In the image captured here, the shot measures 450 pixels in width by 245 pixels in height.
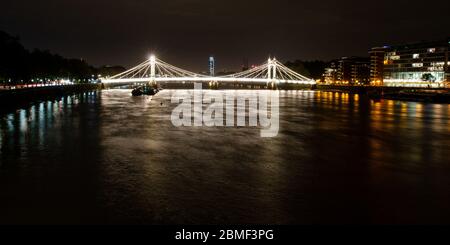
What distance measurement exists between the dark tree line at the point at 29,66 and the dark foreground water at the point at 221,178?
123ft

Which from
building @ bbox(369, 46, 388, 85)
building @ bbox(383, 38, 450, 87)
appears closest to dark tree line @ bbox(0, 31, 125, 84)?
building @ bbox(383, 38, 450, 87)

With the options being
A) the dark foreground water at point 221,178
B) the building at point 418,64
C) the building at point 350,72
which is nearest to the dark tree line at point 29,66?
the dark foreground water at point 221,178

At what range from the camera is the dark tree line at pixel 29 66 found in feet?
167

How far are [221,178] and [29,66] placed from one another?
181ft

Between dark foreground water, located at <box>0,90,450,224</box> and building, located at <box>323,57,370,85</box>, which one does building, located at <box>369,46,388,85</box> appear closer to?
building, located at <box>323,57,370,85</box>

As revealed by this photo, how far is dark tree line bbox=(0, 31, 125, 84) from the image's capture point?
51031 millimetres

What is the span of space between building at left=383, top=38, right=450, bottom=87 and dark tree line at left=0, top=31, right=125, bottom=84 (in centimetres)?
6466

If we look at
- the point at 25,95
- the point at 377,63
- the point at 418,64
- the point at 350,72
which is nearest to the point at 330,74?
the point at 350,72

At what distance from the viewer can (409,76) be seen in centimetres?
9775

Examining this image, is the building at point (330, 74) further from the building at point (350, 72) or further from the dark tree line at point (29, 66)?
the dark tree line at point (29, 66)

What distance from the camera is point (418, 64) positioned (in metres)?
95.2
